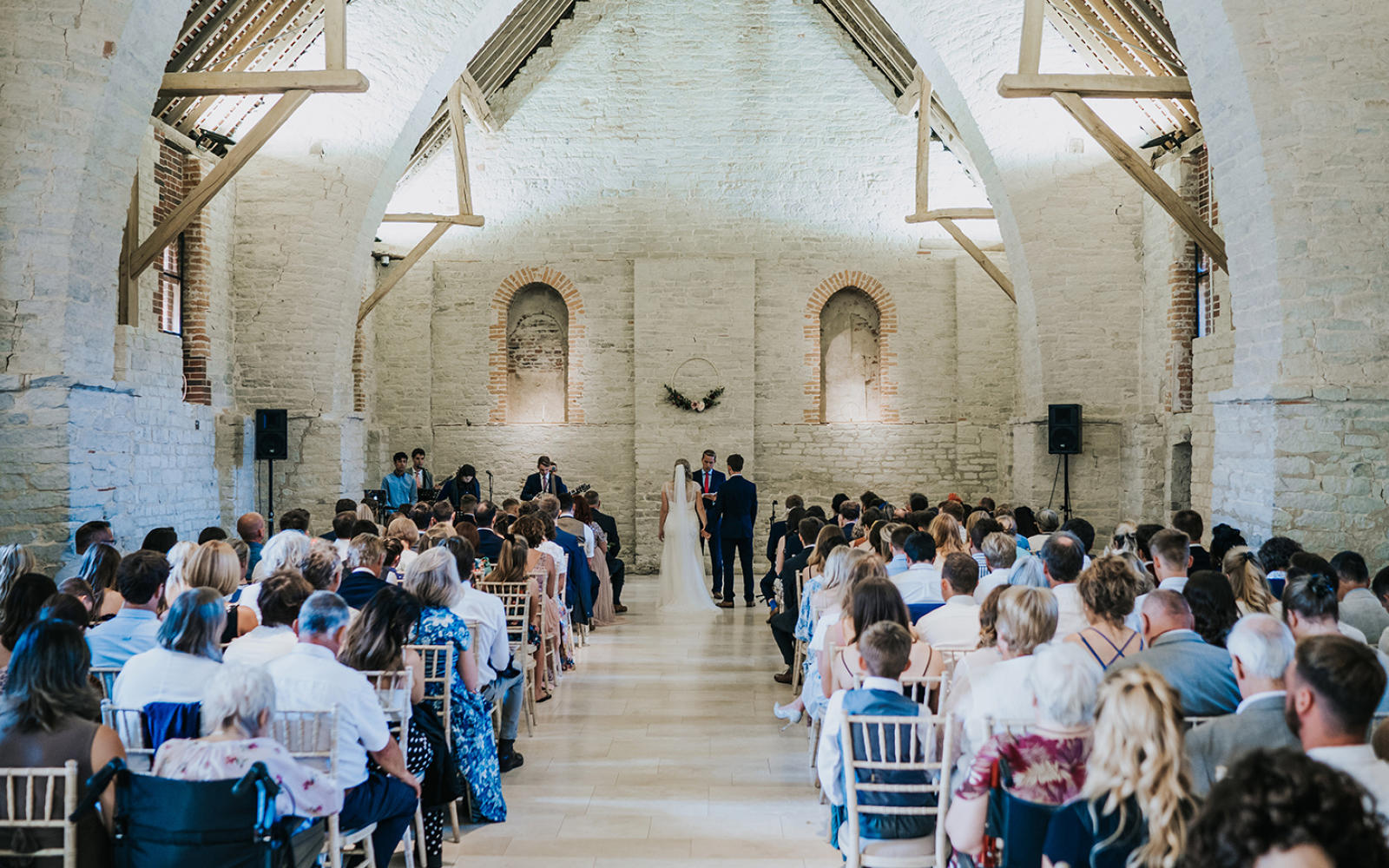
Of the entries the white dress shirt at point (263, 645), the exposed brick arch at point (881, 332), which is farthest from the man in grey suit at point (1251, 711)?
the exposed brick arch at point (881, 332)

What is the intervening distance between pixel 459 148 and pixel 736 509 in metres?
5.64

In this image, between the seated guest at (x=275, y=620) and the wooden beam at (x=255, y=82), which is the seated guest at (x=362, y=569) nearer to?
the seated guest at (x=275, y=620)

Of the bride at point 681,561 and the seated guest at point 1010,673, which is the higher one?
the seated guest at point 1010,673

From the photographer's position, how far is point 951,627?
14.8ft

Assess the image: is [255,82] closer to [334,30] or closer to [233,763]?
[334,30]

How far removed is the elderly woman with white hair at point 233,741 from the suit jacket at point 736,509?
8322 millimetres

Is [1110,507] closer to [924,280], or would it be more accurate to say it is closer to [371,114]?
[924,280]

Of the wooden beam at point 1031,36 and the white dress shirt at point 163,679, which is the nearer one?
the white dress shirt at point 163,679

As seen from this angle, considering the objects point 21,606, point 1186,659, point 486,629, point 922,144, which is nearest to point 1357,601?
point 1186,659

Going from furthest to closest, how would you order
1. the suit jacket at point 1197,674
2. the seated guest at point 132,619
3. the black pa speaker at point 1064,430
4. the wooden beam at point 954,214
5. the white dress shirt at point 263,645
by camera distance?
1. the wooden beam at point 954,214
2. the black pa speaker at point 1064,430
3. the seated guest at point 132,619
4. the white dress shirt at point 263,645
5. the suit jacket at point 1197,674

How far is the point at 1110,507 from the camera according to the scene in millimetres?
10852

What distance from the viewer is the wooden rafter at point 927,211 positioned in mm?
12664

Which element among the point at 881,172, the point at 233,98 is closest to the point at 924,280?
the point at 881,172

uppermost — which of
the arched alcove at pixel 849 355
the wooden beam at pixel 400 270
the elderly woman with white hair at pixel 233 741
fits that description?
the wooden beam at pixel 400 270
